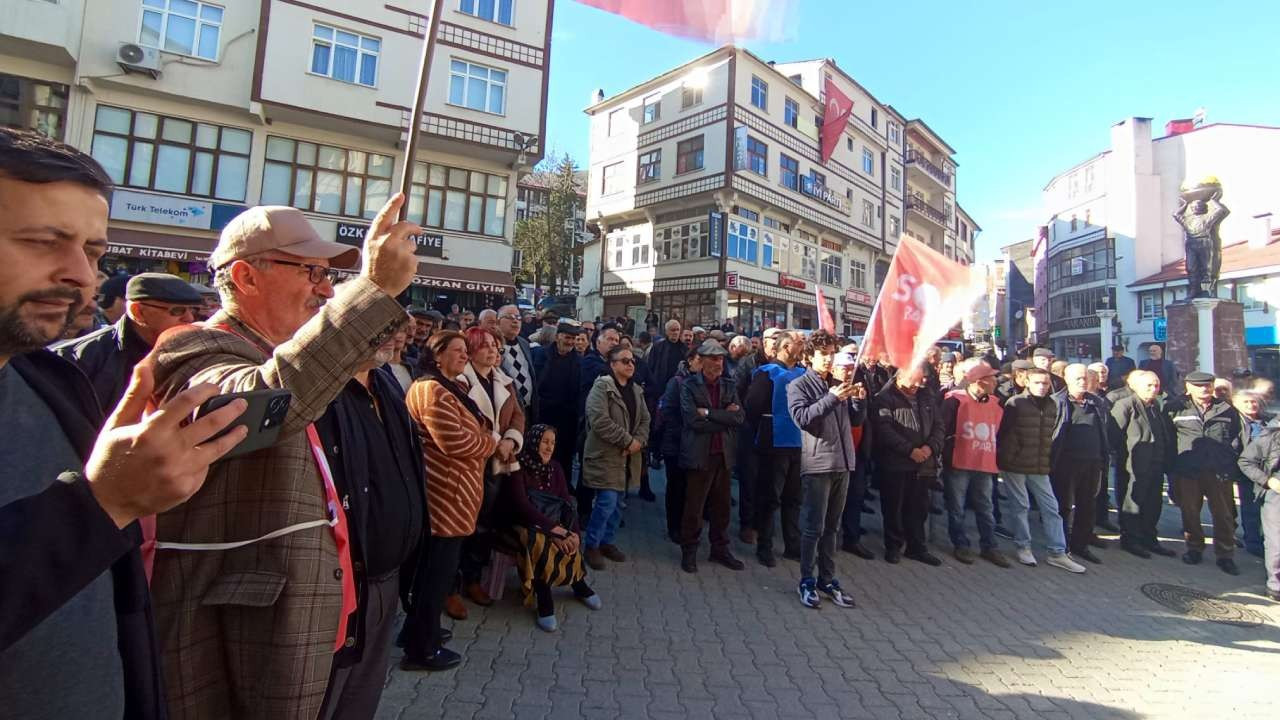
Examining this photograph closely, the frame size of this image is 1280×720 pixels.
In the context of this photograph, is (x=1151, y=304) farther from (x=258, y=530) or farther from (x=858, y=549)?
(x=258, y=530)

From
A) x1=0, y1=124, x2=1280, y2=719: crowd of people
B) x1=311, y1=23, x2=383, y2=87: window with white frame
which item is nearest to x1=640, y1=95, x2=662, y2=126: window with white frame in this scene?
x1=311, y1=23, x2=383, y2=87: window with white frame

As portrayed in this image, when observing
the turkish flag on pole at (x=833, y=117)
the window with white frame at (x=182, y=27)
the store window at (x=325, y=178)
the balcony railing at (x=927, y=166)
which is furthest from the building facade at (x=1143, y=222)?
the window with white frame at (x=182, y=27)

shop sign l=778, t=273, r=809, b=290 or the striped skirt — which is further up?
shop sign l=778, t=273, r=809, b=290

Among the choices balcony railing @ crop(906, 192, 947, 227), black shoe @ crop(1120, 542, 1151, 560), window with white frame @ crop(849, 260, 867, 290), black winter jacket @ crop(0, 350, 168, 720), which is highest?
balcony railing @ crop(906, 192, 947, 227)

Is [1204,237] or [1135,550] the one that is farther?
[1204,237]

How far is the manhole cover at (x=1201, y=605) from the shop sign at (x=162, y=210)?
64.9ft

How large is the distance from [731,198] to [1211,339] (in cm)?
1791

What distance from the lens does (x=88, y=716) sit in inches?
39.4

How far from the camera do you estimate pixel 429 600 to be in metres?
3.66

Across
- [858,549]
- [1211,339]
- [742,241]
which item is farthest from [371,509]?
[742,241]

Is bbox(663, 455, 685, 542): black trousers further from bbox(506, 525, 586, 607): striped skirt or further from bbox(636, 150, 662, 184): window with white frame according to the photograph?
bbox(636, 150, 662, 184): window with white frame

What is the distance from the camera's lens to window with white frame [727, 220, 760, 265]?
2703 centimetres

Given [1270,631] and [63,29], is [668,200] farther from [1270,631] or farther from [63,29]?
[1270,631]

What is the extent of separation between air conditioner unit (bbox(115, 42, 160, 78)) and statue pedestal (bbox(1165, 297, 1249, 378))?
77.8 ft
